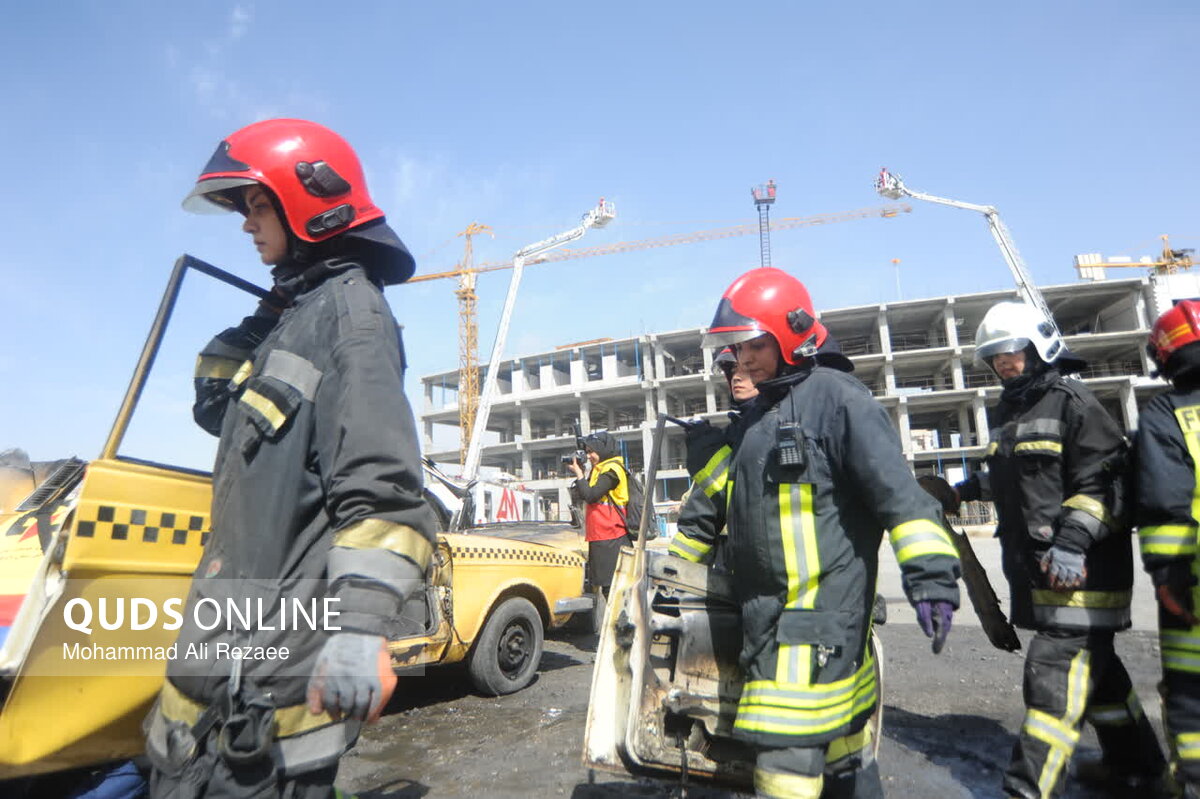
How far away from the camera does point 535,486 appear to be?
5206 cm

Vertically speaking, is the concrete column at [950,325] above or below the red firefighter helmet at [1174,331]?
above

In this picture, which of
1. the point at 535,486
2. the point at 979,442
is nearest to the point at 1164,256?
the point at 979,442

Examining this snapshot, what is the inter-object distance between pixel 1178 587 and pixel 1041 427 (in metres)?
0.86

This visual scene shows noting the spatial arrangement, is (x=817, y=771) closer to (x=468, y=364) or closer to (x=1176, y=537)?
(x=1176, y=537)

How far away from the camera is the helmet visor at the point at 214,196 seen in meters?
1.73

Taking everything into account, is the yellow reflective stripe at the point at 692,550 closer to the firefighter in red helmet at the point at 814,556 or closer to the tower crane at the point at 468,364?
the firefighter in red helmet at the point at 814,556

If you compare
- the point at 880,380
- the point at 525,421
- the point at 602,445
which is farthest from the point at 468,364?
the point at 602,445

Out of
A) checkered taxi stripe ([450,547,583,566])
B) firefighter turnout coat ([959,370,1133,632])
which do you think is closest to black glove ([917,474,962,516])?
firefighter turnout coat ([959,370,1133,632])

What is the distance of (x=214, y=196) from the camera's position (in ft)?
6.23

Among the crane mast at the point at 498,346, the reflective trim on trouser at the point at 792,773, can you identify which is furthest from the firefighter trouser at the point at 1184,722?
the crane mast at the point at 498,346

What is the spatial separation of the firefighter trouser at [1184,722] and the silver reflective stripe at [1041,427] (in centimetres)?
106

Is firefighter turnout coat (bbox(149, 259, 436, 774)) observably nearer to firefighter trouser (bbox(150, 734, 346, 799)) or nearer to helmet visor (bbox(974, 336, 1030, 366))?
firefighter trouser (bbox(150, 734, 346, 799))

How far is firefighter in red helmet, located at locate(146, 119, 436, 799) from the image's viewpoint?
1.35m

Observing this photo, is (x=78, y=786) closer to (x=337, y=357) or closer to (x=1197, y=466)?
(x=337, y=357)
